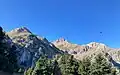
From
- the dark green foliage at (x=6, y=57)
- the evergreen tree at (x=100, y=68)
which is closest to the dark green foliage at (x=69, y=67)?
the evergreen tree at (x=100, y=68)

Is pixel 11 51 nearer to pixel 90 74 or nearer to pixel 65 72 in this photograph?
pixel 65 72

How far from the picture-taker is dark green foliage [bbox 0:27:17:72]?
64.1 meters

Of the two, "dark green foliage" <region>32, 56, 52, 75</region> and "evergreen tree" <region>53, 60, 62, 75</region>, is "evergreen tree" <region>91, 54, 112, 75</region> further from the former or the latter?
"dark green foliage" <region>32, 56, 52, 75</region>

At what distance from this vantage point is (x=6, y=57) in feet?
223

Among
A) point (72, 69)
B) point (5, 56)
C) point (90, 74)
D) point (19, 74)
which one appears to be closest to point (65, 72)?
point (72, 69)

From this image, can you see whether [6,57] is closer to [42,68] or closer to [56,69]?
[42,68]

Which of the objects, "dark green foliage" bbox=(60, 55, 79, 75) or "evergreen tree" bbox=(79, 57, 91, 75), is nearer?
"evergreen tree" bbox=(79, 57, 91, 75)

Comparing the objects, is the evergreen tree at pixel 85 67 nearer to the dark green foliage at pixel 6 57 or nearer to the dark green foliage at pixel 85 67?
the dark green foliage at pixel 85 67

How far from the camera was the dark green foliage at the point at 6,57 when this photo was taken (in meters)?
64.1

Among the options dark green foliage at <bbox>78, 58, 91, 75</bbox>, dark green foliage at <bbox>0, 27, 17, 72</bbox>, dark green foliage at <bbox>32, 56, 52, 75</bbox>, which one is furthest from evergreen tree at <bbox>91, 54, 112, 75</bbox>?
dark green foliage at <bbox>0, 27, 17, 72</bbox>

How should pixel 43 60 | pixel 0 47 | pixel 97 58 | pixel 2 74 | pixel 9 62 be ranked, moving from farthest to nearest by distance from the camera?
pixel 97 58, pixel 43 60, pixel 9 62, pixel 0 47, pixel 2 74

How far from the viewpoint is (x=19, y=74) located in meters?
72.5

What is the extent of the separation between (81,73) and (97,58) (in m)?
7.15

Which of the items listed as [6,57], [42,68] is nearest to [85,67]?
[42,68]
